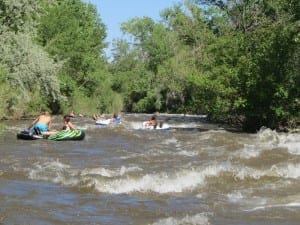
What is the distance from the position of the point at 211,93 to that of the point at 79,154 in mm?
13603

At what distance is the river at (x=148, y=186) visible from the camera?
8.95m

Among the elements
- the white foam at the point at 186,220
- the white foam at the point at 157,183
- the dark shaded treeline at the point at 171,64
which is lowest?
the white foam at the point at 186,220

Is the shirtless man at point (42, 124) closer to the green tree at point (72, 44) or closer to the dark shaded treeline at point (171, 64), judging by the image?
the dark shaded treeline at point (171, 64)

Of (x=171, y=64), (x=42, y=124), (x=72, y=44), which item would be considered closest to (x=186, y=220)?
(x=42, y=124)

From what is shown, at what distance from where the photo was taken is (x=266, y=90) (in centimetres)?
2881

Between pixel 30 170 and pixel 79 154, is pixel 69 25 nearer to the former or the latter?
pixel 79 154

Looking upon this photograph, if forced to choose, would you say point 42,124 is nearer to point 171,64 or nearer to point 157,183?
point 157,183

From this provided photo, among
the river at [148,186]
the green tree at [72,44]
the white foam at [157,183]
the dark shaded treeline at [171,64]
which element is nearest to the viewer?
the river at [148,186]

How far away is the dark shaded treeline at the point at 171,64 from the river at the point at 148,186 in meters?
8.11

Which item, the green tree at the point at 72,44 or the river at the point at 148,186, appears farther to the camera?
the green tree at the point at 72,44

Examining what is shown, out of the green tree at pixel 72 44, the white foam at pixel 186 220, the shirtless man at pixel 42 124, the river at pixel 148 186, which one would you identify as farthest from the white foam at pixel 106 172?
the green tree at pixel 72 44

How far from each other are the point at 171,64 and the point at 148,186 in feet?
165

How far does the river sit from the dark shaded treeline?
8.11 m

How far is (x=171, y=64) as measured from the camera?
6153 cm
